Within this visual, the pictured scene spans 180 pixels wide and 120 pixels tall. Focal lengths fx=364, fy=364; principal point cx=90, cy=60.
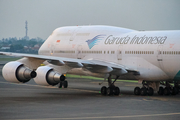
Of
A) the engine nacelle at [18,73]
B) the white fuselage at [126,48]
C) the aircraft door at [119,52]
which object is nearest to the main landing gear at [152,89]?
the white fuselage at [126,48]

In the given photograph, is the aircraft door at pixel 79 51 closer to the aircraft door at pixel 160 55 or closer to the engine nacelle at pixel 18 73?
the engine nacelle at pixel 18 73

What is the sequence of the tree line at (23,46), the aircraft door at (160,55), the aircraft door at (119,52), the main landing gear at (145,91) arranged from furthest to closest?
the tree line at (23,46) → the aircraft door at (119,52) → the main landing gear at (145,91) → the aircraft door at (160,55)

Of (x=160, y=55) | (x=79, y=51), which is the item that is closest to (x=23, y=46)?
(x=79, y=51)

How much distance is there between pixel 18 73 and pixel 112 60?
290 inches

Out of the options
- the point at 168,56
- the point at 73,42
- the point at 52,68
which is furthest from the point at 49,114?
the point at 73,42

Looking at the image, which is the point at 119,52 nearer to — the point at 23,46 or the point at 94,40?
the point at 94,40

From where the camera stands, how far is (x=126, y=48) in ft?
87.5

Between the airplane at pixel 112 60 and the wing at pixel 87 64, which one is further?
the airplane at pixel 112 60

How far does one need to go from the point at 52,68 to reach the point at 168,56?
25.6 feet

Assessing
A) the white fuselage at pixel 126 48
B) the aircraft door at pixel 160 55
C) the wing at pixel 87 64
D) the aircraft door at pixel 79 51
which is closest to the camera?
the wing at pixel 87 64

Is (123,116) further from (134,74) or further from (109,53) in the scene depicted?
(109,53)

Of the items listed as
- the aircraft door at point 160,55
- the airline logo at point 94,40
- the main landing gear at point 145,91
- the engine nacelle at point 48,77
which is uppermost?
the airline logo at point 94,40

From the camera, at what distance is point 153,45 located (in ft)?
82.4

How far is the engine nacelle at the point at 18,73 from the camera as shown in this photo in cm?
2378
